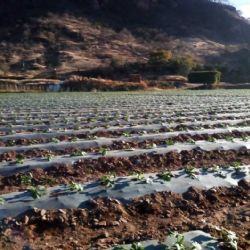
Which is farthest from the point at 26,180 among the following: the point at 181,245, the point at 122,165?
the point at 181,245

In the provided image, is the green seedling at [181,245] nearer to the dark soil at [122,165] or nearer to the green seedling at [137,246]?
the green seedling at [137,246]

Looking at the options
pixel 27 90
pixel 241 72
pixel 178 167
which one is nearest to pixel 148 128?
pixel 178 167

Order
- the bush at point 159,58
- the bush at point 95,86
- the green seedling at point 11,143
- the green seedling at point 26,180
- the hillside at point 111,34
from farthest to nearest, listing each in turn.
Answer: the hillside at point 111,34 → the bush at point 159,58 → the bush at point 95,86 → the green seedling at point 11,143 → the green seedling at point 26,180

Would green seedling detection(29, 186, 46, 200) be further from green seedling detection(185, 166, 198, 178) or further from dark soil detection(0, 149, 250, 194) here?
green seedling detection(185, 166, 198, 178)

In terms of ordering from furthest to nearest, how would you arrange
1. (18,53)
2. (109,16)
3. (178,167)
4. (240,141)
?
(109,16), (18,53), (240,141), (178,167)

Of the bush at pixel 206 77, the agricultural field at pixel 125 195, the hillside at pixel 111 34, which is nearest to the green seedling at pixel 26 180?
the agricultural field at pixel 125 195

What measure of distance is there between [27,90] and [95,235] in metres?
33.8

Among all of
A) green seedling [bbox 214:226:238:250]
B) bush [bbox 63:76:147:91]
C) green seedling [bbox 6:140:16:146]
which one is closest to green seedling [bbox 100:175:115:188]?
green seedling [bbox 214:226:238:250]

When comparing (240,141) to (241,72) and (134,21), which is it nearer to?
(241,72)

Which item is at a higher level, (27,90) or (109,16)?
(109,16)

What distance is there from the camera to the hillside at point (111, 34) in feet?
194

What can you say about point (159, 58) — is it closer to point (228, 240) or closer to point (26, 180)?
point (26, 180)

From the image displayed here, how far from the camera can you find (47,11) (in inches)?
2945

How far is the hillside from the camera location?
59.3 m
